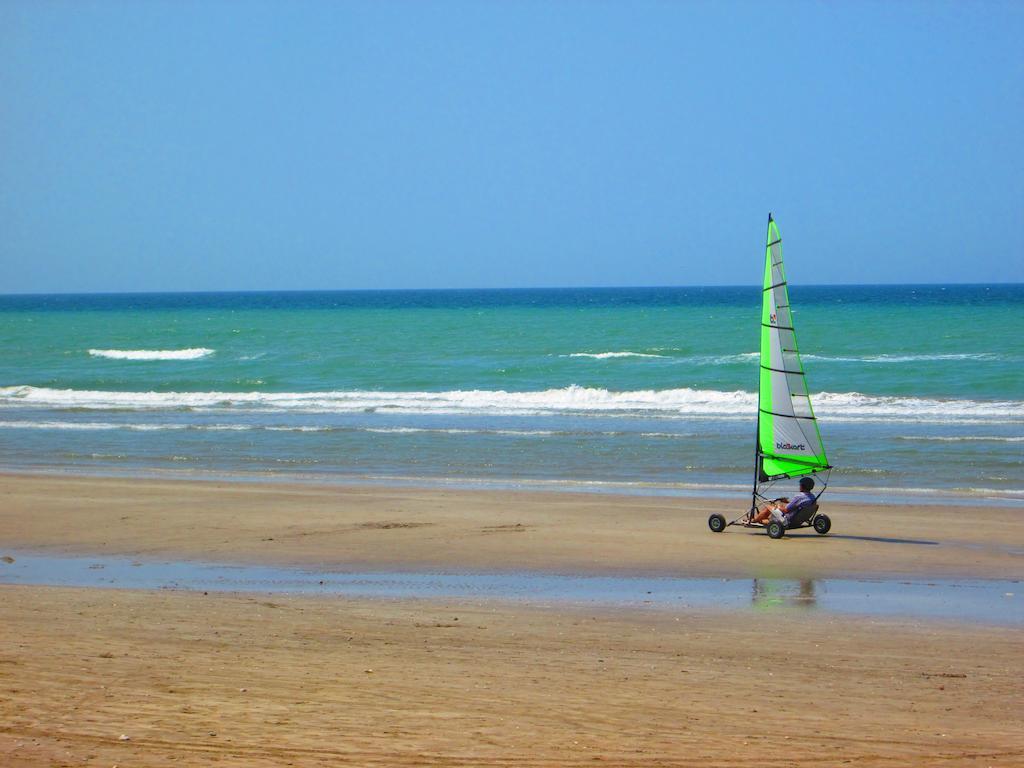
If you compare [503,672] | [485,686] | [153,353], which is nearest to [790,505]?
[503,672]

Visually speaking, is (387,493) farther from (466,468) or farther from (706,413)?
(706,413)

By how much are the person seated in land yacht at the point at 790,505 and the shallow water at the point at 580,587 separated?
8.18 ft

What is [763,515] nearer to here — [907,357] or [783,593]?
[783,593]

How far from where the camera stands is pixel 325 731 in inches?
260

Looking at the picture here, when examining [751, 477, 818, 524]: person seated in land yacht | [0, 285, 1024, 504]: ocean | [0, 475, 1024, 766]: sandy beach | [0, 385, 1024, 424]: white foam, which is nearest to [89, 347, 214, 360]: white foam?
[0, 285, 1024, 504]: ocean

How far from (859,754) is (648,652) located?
239 centimetres

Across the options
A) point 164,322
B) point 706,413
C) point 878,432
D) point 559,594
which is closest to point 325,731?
point 559,594

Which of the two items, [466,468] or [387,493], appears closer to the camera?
[387,493]

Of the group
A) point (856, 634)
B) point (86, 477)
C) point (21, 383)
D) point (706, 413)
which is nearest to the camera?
point (856, 634)

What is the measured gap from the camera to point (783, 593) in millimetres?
10891

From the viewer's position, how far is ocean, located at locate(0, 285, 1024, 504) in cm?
2055

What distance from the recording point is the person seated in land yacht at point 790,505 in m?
14.0

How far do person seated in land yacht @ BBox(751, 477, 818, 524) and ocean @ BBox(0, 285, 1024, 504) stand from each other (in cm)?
A: 357

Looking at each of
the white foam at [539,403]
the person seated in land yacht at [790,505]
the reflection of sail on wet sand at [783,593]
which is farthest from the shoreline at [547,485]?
the white foam at [539,403]
